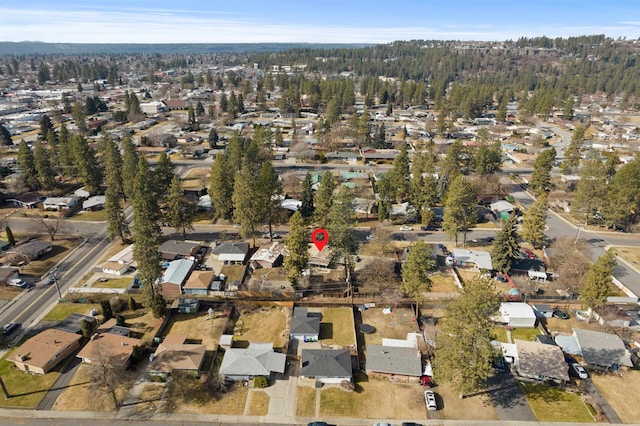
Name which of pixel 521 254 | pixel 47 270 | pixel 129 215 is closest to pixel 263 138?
pixel 129 215

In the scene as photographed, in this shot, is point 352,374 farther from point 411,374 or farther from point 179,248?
point 179,248

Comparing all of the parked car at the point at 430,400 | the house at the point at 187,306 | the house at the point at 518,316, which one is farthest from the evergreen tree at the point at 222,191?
the house at the point at 518,316

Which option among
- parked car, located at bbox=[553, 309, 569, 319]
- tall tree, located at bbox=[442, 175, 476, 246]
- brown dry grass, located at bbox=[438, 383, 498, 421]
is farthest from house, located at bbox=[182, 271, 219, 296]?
parked car, located at bbox=[553, 309, 569, 319]

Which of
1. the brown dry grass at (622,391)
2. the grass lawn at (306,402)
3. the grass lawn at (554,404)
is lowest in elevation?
the grass lawn at (306,402)

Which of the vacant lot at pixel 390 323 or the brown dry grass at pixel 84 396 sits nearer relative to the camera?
the brown dry grass at pixel 84 396

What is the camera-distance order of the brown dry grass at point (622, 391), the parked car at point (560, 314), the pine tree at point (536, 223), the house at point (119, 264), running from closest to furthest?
the brown dry grass at point (622, 391) < the parked car at point (560, 314) < the house at point (119, 264) < the pine tree at point (536, 223)

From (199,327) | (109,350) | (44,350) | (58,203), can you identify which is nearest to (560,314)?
(199,327)

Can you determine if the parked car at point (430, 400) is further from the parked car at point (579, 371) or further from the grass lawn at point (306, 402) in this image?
the parked car at point (579, 371)
